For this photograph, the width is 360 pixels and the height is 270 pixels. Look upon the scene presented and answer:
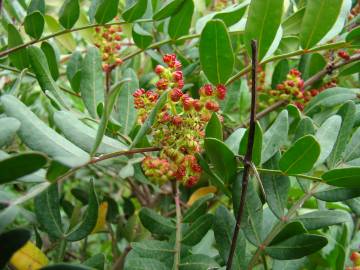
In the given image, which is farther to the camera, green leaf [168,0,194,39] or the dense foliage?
green leaf [168,0,194,39]

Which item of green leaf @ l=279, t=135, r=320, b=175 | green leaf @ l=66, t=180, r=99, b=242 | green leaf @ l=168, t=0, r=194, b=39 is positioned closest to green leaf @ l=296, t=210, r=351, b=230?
green leaf @ l=279, t=135, r=320, b=175

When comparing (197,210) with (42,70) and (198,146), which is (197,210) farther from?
(42,70)

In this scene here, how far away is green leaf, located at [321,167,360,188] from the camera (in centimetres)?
74

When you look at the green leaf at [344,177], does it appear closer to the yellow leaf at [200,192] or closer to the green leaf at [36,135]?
the green leaf at [36,135]

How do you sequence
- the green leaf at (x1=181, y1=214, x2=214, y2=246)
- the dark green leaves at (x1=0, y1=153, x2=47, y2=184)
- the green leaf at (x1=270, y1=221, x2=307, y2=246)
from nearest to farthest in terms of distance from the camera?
the dark green leaves at (x1=0, y1=153, x2=47, y2=184)
the green leaf at (x1=270, y1=221, x2=307, y2=246)
the green leaf at (x1=181, y1=214, x2=214, y2=246)

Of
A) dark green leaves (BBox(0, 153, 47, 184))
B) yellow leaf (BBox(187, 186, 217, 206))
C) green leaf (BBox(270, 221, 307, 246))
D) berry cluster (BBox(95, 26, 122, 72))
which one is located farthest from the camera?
yellow leaf (BBox(187, 186, 217, 206))

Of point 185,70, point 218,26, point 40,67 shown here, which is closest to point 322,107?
point 185,70

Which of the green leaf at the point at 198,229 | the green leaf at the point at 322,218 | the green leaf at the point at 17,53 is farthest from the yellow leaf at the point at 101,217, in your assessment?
the green leaf at the point at 322,218

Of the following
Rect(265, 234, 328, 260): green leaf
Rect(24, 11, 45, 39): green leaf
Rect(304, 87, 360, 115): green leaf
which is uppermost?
Rect(24, 11, 45, 39): green leaf

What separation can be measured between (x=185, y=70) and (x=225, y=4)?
15.2 inches

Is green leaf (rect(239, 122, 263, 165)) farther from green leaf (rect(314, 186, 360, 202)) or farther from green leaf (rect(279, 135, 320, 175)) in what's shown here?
green leaf (rect(314, 186, 360, 202))

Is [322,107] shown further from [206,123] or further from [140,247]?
[140,247]

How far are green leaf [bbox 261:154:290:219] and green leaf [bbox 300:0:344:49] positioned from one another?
0.26 meters

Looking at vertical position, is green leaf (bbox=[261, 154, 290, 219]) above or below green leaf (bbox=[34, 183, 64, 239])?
above
